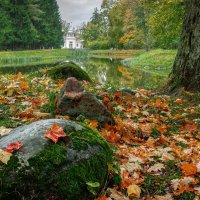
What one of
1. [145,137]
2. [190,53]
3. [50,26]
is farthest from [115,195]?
[50,26]

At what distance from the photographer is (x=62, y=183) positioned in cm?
278

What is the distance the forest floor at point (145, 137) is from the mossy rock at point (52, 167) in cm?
24

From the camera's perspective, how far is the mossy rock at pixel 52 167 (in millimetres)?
2680

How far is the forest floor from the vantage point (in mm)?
3482

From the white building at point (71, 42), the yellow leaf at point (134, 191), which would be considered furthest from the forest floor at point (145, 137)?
the white building at point (71, 42)

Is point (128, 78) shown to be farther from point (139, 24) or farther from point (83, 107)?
point (139, 24)

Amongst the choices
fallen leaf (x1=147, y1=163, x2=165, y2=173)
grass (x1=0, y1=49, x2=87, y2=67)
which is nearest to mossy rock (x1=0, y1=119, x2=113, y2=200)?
fallen leaf (x1=147, y1=163, x2=165, y2=173)

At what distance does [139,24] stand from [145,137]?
4849 centimetres

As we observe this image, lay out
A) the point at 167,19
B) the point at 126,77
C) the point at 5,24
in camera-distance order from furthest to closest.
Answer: the point at 5,24
the point at 126,77
the point at 167,19

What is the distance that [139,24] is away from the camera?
52000 mm

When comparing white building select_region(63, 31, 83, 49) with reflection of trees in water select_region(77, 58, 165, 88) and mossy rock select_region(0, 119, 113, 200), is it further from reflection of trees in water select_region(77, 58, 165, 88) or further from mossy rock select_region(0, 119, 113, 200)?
mossy rock select_region(0, 119, 113, 200)

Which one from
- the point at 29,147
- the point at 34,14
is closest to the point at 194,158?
the point at 29,147

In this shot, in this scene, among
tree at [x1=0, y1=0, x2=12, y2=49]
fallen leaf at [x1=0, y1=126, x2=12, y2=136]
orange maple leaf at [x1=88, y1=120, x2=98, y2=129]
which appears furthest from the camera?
tree at [x1=0, y1=0, x2=12, y2=49]

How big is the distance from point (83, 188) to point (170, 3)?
11.5 m
